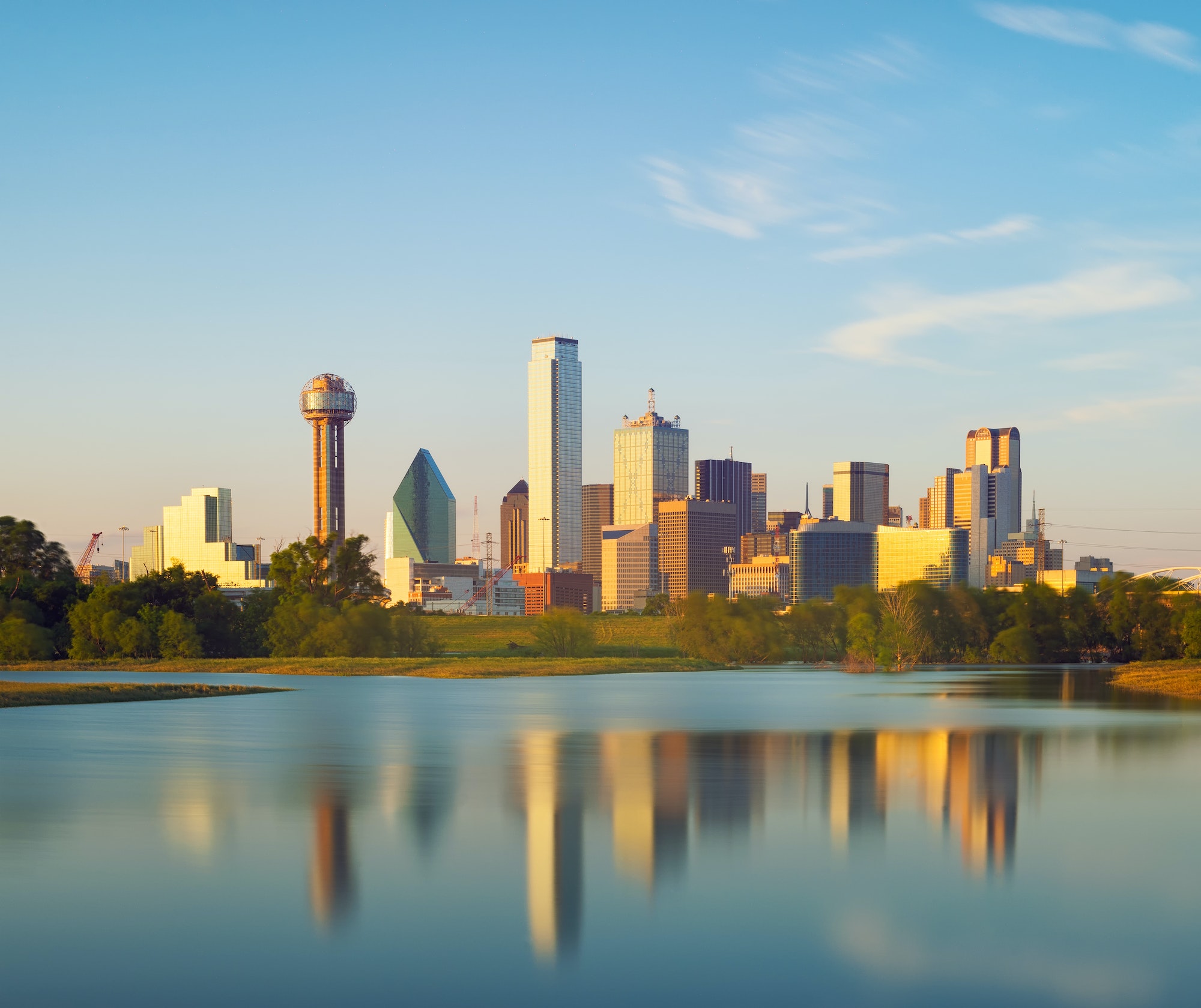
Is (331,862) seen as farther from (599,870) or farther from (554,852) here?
(599,870)

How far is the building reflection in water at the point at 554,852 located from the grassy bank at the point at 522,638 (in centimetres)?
9486

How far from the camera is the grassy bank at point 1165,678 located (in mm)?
83562

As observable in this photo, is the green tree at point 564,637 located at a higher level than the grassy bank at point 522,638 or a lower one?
higher

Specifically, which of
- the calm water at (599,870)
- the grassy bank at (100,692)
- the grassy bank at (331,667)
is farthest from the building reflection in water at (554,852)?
the grassy bank at (331,667)

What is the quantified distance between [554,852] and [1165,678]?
3142 inches

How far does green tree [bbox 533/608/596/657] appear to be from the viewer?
13662 centimetres

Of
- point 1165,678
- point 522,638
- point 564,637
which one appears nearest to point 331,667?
point 564,637

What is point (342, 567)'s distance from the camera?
133m

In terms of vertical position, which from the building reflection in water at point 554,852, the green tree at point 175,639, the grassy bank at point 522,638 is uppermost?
the building reflection in water at point 554,852

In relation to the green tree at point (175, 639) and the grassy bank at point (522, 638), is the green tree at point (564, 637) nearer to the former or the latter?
the grassy bank at point (522, 638)

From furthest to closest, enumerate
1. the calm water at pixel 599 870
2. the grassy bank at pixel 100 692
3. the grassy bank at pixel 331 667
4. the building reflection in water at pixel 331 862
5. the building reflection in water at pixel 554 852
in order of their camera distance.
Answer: the grassy bank at pixel 331 667
the grassy bank at pixel 100 692
the building reflection in water at pixel 331 862
the building reflection in water at pixel 554 852
the calm water at pixel 599 870

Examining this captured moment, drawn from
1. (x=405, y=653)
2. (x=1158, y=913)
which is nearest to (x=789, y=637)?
(x=405, y=653)

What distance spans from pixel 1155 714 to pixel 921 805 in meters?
36.8

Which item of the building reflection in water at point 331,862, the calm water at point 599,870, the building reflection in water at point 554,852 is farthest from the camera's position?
the building reflection in water at point 331,862
